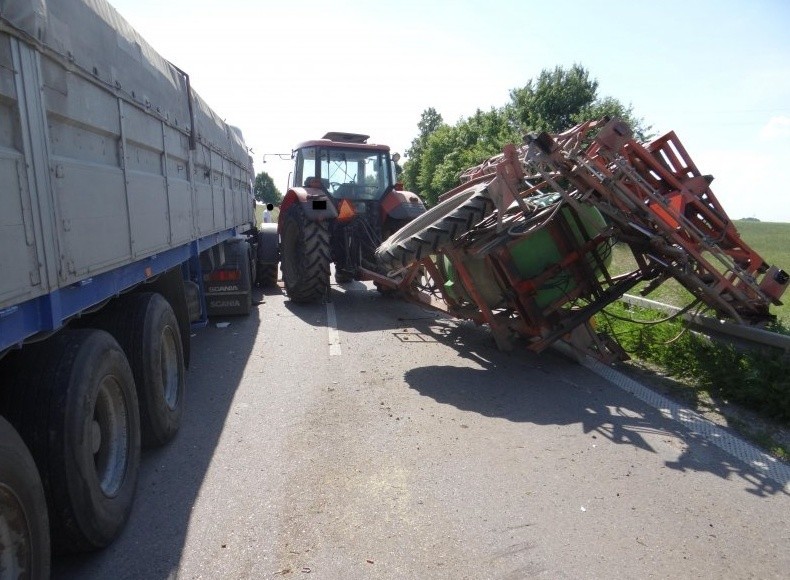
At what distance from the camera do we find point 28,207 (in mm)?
2197

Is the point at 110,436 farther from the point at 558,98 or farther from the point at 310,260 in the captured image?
the point at 558,98

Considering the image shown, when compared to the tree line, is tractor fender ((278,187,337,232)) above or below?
below

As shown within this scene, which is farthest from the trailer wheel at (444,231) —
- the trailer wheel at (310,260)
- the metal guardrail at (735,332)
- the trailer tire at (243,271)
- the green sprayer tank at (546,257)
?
the trailer wheel at (310,260)

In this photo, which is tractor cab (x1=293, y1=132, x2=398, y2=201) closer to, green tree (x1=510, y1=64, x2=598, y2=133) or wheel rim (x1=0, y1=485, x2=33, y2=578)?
wheel rim (x1=0, y1=485, x2=33, y2=578)

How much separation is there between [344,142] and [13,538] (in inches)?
349

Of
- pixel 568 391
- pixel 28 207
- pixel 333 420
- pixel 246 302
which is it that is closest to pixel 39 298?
pixel 28 207

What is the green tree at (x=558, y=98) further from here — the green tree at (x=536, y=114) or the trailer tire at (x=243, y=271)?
the trailer tire at (x=243, y=271)

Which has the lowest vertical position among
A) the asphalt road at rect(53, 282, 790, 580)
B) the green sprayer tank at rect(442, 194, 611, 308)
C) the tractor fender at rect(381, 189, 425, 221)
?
the asphalt road at rect(53, 282, 790, 580)

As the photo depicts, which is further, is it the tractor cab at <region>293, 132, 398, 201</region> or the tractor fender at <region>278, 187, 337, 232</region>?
the tractor cab at <region>293, 132, 398, 201</region>

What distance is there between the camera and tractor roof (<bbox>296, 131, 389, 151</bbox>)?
979cm

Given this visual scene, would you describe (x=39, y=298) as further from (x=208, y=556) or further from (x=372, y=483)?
(x=372, y=483)

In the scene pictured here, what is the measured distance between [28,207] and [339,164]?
8037 mm

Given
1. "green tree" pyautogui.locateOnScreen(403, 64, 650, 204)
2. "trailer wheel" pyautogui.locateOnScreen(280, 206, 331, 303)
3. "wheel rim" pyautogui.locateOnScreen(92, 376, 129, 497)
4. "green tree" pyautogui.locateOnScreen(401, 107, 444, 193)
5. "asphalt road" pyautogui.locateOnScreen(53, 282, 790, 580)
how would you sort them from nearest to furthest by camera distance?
"asphalt road" pyautogui.locateOnScreen(53, 282, 790, 580) < "wheel rim" pyautogui.locateOnScreen(92, 376, 129, 497) < "trailer wheel" pyautogui.locateOnScreen(280, 206, 331, 303) < "green tree" pyautogui.locateOnScreen(403, 64, 650, 204) < "green tree" pyautogui.locateOnScreen(401, 107, 444, 193)

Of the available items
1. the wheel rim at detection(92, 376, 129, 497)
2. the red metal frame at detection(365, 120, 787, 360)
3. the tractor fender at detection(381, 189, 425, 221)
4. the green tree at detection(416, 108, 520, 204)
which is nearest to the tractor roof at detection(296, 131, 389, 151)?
the tractor fender at detection(381, 189, 425, 221)
